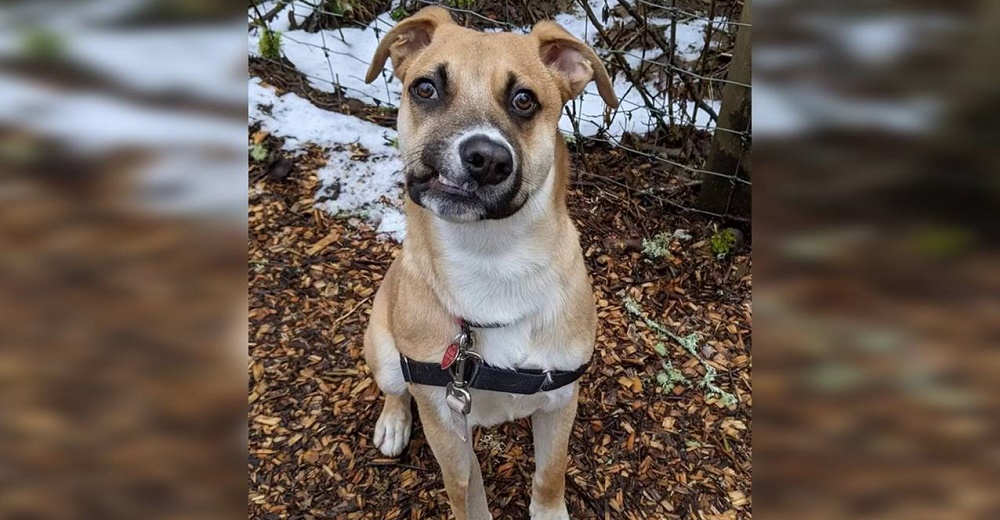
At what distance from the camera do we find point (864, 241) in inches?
33.4

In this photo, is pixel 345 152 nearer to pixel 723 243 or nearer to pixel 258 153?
pixel 258 153

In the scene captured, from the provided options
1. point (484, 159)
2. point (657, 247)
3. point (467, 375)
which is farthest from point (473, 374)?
point (657, 247)

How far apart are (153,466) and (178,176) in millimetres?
373

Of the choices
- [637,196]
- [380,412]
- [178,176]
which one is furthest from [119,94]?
[637,196]

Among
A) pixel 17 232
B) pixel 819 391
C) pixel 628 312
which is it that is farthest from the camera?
pixel 628 312

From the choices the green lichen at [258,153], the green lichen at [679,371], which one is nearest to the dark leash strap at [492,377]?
the green lichen at [679,371]

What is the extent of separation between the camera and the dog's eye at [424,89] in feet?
9.11

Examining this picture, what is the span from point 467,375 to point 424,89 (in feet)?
3.94

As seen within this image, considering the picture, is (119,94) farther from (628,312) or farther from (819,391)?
(628,312)

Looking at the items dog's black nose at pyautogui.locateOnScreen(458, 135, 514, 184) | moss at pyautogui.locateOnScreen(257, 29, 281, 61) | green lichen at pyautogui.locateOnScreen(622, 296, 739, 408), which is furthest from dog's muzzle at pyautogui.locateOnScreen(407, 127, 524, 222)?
moss at pyautogui.locateOnScreen(257, 29, 281, 61)

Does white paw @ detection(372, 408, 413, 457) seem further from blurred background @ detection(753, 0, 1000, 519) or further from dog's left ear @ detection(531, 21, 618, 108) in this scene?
blurred background @ detection(753, 0, 1000, 519)

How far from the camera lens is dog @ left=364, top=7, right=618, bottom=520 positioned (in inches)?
103

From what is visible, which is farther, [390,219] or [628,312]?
[390,219]

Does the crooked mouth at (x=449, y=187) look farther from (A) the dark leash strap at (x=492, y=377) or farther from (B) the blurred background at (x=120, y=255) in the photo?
(B) the blurred background at (x=120, y=255)
